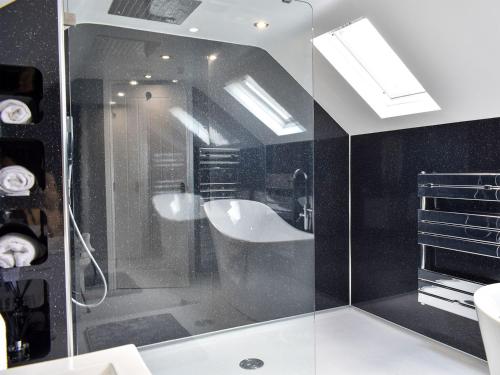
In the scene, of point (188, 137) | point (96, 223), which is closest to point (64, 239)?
point (96, 223)

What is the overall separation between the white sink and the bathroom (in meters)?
0.68

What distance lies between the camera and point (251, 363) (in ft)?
8.58

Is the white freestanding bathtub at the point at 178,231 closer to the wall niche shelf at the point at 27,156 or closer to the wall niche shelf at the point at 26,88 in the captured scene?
the wall niche shelf at the point at 27,156

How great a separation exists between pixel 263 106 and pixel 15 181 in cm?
144

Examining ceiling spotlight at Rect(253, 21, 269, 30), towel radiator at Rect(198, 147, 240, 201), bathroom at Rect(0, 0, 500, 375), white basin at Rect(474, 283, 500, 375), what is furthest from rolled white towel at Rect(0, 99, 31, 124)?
white basin at Rect(474, 283, 500, 375)

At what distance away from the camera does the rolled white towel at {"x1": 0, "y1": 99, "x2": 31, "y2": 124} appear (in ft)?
6.00

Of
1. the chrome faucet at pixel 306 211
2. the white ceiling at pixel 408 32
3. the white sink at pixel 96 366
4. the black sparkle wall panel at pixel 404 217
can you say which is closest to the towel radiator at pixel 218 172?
the chrome faucet at pixel 306 211

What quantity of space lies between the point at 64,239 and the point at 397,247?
2488 mm

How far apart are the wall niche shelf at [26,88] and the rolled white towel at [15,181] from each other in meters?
0.24

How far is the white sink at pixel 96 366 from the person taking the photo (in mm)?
1211

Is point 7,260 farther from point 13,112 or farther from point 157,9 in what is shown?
point 157,9

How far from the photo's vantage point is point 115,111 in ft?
7.64

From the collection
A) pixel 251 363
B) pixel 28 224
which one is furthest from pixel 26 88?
pixel 251 363

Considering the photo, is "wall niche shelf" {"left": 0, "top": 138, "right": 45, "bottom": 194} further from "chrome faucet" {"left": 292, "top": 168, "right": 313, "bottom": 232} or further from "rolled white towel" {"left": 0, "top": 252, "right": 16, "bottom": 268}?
"chrome faucet" {"left": 292, "top": 168, "right": 313, "bottom": 232}
